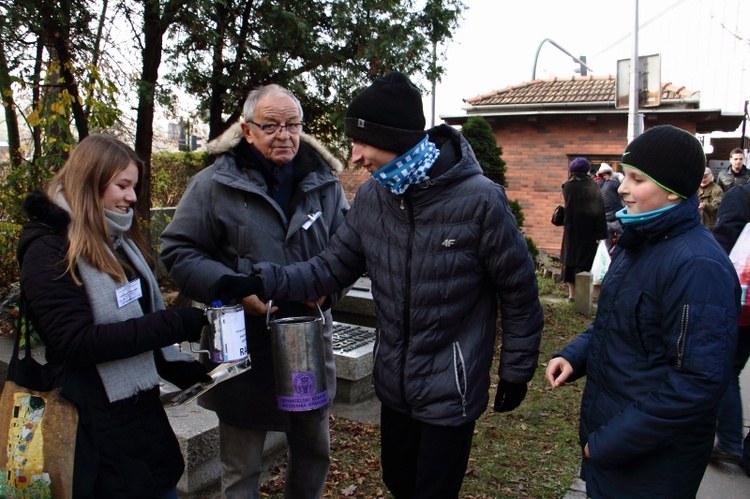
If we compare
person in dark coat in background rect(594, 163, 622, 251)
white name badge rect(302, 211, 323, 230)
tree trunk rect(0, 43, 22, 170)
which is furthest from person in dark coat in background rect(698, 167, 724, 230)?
tree trunk rect(0, 43, 22, 170)

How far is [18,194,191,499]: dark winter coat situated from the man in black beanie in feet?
1.50

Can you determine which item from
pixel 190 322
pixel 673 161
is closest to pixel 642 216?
pixel 673 161

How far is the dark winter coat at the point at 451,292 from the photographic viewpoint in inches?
88.0

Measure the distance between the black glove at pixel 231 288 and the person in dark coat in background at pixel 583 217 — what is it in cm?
714

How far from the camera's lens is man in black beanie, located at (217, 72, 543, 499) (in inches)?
88.0

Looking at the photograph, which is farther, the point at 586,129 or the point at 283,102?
the point at 586,129

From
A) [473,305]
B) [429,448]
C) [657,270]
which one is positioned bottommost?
[429,448]

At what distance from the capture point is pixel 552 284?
1016 cm

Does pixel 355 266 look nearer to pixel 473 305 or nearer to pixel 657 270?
pixel 473 305

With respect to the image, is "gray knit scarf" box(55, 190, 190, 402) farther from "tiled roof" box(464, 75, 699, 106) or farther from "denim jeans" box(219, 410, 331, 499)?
"tiled roof" box(464, 75, 699, 106)

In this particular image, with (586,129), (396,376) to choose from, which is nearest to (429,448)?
(396,376)

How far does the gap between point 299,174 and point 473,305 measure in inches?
38.8

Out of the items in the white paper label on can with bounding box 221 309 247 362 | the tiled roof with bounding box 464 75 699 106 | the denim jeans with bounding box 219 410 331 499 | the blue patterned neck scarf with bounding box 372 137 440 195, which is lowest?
the denim jeans with bounding box 219 410 331 499

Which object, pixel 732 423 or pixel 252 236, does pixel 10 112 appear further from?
pixel 732 423
